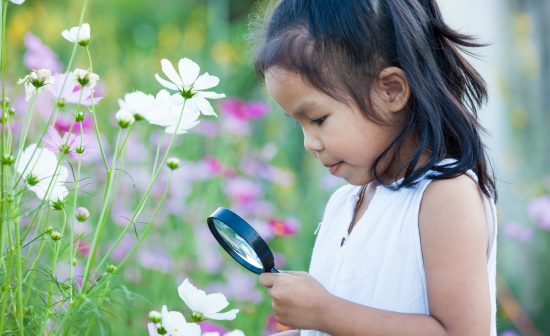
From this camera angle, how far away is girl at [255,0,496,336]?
1.33 meters

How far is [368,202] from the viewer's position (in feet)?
5.16

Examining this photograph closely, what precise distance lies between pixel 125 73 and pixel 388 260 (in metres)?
2.94

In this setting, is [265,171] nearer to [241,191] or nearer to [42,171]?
[241,191]

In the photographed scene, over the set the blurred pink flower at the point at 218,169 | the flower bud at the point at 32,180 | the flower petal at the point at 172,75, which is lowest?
the blurred pink flower at the point at 218,169

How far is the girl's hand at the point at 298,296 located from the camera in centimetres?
Result: 135

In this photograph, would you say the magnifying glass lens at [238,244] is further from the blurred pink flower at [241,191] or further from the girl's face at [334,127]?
the blurred pink flower at [241,191]

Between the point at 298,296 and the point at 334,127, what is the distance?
28cm

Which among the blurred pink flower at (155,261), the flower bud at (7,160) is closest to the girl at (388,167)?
the flower bud at (7,160)

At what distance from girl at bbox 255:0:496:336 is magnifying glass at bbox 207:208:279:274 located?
0.11 ft

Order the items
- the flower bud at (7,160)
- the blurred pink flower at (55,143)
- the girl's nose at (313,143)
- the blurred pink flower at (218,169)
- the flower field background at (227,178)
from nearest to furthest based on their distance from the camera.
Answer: the flower bud at (7,160) → the blurred pink flower at (55,143) → the girl's nose at (313,143) → the flower field background at (227,178) → the blurred pink flower at (218,169)

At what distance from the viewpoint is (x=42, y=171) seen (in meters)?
1.23

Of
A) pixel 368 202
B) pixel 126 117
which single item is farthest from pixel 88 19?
pixel 126 117

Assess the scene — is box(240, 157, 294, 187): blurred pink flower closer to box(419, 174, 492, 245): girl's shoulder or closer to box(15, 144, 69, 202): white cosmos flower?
box(419, 174, 492, 245): girl's shoulder

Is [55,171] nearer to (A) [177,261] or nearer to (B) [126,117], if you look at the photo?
(B) [126,117]
